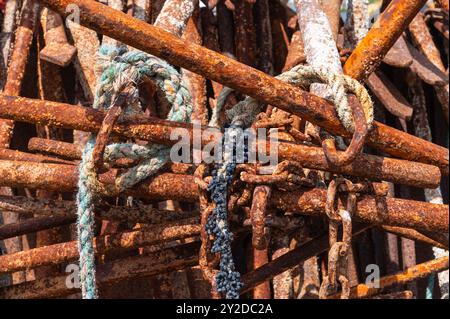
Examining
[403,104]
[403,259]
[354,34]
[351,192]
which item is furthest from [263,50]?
[351,192]

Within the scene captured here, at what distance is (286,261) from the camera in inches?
110

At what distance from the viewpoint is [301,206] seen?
7.61 ft

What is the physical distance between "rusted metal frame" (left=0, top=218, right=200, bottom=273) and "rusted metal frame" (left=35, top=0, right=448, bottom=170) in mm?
590

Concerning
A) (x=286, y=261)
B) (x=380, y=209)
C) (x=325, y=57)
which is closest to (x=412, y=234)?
(x=286, y=261)

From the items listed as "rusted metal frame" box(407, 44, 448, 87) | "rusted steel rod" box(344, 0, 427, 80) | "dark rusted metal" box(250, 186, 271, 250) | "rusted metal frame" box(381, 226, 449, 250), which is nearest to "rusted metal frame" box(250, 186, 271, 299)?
"dark rusted metal" box(250, 186, 271, 250)

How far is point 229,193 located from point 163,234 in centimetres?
41

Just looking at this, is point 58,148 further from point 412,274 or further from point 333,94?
point 412,274

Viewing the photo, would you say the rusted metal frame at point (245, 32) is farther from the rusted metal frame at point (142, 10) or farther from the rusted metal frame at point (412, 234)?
the rusted metal frame at point (412, 234)

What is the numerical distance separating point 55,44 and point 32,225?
3.44 feet

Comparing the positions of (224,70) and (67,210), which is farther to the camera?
(67,210)

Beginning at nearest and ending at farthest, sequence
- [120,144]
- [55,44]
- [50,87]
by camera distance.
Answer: [120,144] < [55,44] < [50,87]

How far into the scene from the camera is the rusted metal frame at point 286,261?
9.11 feet

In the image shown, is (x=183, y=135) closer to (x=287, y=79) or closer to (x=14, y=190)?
(x=287, y=79)

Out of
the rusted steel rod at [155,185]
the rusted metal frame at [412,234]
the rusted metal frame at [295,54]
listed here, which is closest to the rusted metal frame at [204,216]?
the rusted steel rod at [155,185]
